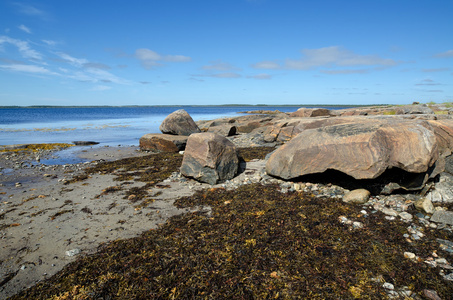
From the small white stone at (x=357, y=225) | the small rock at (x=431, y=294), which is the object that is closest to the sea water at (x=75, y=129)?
the small white stone at (x=357, y=225)

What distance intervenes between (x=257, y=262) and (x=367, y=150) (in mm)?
3623

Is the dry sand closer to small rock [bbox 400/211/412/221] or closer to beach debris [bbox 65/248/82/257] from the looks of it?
beach debris [bbox 65/248/82/257]

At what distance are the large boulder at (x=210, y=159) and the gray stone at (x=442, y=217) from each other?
5149 millimetres

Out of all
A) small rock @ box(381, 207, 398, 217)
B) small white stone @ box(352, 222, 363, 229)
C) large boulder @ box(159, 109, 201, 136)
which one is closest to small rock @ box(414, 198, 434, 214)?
small rock @ box(381, 207, 398, 217)

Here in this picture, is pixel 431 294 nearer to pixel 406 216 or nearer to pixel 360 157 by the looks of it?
pixel 406 216

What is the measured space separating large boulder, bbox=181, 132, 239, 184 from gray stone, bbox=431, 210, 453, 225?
5149 mm

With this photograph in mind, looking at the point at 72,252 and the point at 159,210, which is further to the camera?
the point at 159,210

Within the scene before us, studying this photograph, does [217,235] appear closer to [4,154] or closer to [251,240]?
[251,240]

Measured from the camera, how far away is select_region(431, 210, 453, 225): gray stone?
4879 millimetres

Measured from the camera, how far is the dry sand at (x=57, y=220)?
4156 millimetres

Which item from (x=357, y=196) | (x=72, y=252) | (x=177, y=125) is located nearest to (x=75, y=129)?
(x=177, y=125)

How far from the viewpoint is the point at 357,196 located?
238 inches

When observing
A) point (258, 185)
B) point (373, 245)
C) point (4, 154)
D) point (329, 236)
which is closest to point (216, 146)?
point (258, 185)

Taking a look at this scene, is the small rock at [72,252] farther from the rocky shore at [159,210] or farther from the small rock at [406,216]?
the small rock at [406,216]
